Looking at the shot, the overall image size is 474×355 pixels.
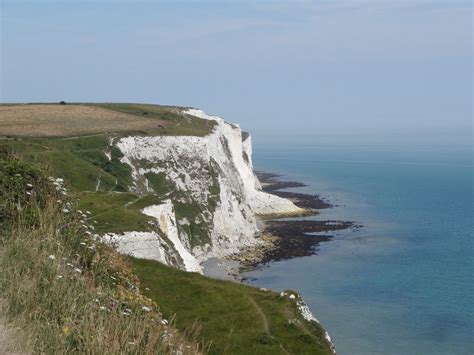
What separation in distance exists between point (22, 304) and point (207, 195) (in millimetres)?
62636

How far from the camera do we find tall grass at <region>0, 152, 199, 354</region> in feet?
26.2

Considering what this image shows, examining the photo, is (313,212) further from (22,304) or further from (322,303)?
(22,304)

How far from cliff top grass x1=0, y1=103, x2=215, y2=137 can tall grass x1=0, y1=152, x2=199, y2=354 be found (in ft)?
190

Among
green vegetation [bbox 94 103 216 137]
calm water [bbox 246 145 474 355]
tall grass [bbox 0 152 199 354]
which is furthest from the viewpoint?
green vegetation [bbox 94 103 216 137]

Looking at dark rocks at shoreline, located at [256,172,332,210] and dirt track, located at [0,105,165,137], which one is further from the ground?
dirt track, located at [0,105,165,137]

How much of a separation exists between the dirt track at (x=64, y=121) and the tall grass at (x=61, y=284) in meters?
59.7

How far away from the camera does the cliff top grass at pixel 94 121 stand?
246ft

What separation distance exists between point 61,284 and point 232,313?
47.3 feet

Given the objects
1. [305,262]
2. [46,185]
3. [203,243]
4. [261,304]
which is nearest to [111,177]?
[203,243]

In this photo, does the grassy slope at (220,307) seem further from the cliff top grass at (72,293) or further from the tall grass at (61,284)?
the tall grass at (61,284)

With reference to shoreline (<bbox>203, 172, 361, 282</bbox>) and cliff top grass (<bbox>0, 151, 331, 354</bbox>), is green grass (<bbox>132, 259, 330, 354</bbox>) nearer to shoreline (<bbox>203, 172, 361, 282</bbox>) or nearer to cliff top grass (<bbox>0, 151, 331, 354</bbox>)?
cliff top grass (<bbox>0, 151, 331, 354</bbox>)

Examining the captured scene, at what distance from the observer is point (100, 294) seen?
31.9ft

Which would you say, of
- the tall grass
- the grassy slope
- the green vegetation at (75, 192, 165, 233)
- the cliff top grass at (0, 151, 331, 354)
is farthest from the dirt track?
the tall grass

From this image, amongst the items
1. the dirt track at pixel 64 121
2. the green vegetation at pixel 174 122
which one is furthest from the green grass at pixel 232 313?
the green vegetation at pixel 174 122
